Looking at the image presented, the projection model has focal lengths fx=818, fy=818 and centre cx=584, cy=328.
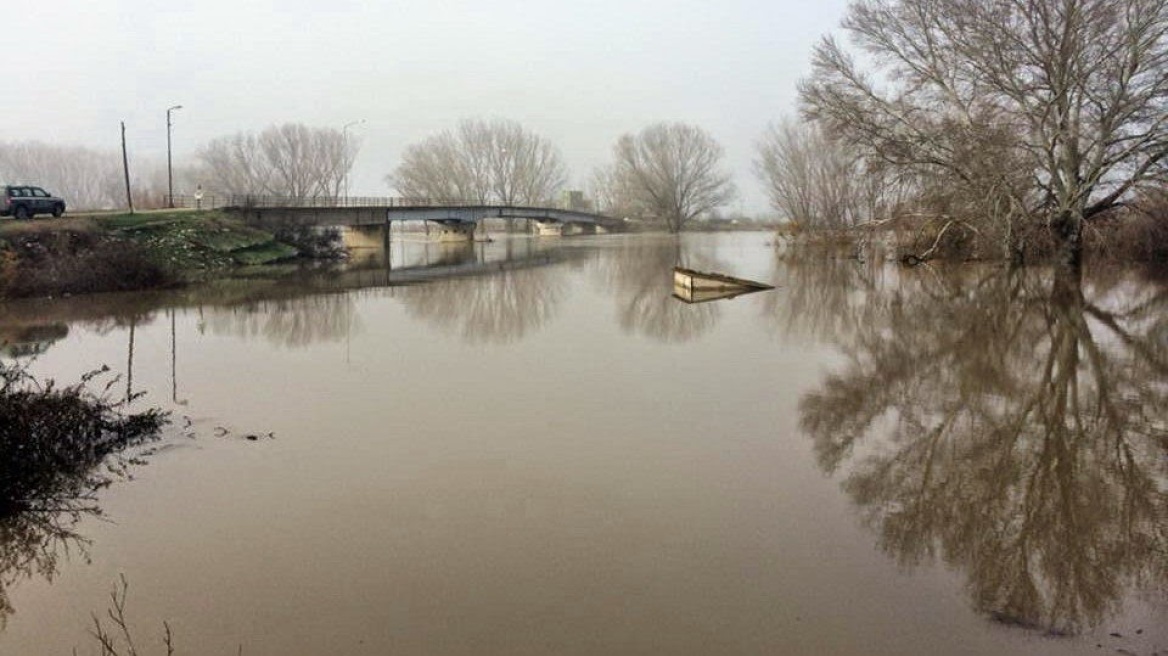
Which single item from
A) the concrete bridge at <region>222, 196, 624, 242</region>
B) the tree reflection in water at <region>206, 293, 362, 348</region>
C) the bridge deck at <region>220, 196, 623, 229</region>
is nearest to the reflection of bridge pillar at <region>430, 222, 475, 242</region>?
the concrete bridge at <region>222, 196, 624, 242</region>

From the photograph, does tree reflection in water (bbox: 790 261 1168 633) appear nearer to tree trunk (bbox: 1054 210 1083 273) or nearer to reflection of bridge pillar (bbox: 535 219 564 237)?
tree trunk (bbox: 1054 210 1083 273)

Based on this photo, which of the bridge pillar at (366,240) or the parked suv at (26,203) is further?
the bridge pillar at (366,240)

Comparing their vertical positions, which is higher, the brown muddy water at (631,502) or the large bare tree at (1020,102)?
the large bare tree at (1020,102)

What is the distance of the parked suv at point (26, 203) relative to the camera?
3497cm

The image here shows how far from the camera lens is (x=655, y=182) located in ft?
349

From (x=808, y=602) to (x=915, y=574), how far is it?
100 centimetres

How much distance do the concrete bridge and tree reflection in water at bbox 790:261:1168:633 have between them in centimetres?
3994

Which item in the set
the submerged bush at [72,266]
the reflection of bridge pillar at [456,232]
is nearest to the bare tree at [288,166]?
the reflection of bridge pillar at [456,232]

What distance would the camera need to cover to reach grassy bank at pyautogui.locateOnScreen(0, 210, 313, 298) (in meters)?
27.0

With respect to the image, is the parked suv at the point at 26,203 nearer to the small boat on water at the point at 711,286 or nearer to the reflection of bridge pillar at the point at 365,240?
the reflection of bridge pillar at the point at 365,240

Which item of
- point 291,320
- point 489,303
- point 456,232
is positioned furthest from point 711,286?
point 456,232

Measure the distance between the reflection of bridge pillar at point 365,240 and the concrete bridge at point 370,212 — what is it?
0.27 feet

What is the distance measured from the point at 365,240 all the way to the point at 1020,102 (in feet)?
145

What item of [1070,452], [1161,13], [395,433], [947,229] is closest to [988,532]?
[1070,452]
